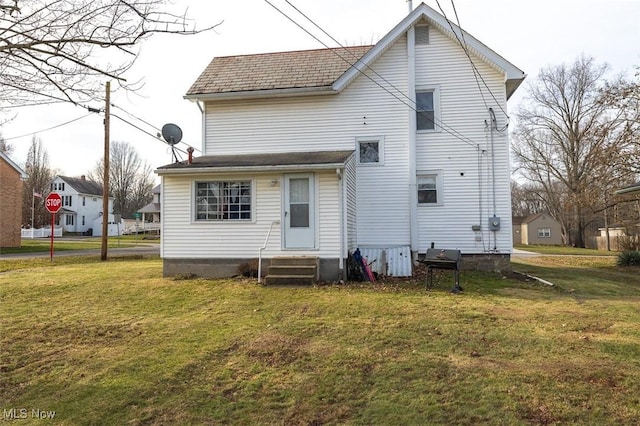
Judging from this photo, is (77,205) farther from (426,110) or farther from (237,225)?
(426,110)

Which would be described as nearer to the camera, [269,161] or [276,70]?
[269,161]

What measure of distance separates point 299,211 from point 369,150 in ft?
12.5

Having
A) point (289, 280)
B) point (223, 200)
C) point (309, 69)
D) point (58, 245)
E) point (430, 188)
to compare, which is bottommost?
point (289, 280)

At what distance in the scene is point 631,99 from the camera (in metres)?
19.7

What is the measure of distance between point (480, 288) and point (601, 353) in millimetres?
4842

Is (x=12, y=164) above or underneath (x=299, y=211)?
above

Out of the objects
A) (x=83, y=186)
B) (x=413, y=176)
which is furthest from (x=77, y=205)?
(x=413, y=176)

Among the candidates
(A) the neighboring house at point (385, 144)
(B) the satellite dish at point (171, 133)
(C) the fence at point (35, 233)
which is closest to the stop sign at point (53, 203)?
(B) the satellite dish at point (171, 133)

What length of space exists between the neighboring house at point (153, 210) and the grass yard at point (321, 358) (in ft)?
163

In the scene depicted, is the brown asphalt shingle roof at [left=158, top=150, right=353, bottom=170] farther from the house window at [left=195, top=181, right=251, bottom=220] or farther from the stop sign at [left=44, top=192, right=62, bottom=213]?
the stop sign at [left=44, top=192, right=62, bottom=213]

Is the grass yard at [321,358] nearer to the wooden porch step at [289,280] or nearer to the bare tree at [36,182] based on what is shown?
the wooden porch step at [289,280]

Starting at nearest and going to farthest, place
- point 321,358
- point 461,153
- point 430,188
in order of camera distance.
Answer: point 321,358, point 461,153, point 430,188

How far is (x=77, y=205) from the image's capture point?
58906 mm

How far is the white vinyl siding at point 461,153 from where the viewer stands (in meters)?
12.9
